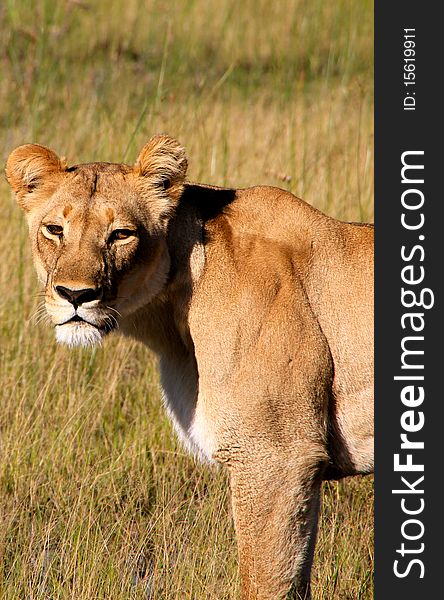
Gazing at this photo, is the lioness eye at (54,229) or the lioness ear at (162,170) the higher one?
the lioness ear at (162,170)

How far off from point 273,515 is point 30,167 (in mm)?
1518

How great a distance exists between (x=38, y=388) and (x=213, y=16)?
7456 millimetres

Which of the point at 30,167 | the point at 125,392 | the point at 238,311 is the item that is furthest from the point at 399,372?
the point at 125,392

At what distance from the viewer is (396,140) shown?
13.6 feet

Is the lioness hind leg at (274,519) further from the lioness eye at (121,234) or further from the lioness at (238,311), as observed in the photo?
the lioness eye at (121,234)

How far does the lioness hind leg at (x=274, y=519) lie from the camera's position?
11.8ft

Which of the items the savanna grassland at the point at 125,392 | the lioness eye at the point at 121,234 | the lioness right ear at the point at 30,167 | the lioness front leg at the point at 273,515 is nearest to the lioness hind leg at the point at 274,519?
the lioness front leg at the point at 273,515

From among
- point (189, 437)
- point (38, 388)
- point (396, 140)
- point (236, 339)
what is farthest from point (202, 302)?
point (38, 388)

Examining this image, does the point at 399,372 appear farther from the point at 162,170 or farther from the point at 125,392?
the point at 125,392

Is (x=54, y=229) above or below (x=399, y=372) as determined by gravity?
above

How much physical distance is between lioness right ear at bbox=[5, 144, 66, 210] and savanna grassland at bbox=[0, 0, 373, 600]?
2.77 feet

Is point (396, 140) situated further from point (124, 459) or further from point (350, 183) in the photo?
point (350, 183)

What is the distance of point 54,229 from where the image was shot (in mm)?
3615

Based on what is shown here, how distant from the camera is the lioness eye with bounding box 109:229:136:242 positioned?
3.57m
